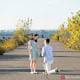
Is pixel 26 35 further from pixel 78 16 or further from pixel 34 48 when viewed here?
pixel 34 48

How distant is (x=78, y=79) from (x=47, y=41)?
6.85 ft

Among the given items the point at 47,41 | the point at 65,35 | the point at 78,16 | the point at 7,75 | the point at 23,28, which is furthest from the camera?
the point at 23,28

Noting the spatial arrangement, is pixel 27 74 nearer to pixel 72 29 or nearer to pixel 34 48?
pixel 34 48

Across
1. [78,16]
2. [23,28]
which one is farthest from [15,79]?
[23,28]

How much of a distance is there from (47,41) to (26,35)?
244 ft

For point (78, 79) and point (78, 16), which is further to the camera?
point (78, 16)

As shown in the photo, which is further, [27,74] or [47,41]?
[27,74]

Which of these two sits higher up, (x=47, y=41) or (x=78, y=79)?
(x=47, y=41)

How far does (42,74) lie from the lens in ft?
75.5

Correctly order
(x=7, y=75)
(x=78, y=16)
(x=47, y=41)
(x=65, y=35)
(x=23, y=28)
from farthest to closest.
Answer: (x=23, y=28) < (x=65, y=35) < (x=78, y=16) < (x=7, y=75) < (x=47, y=41)

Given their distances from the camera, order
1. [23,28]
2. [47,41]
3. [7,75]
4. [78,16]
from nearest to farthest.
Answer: [47,41]
[7,75]
[78,16]
[23,28]

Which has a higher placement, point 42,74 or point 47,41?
point 47,41

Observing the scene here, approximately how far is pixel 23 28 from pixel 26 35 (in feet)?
5.75

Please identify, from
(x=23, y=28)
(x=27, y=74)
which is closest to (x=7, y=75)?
(x=27, y=74)
